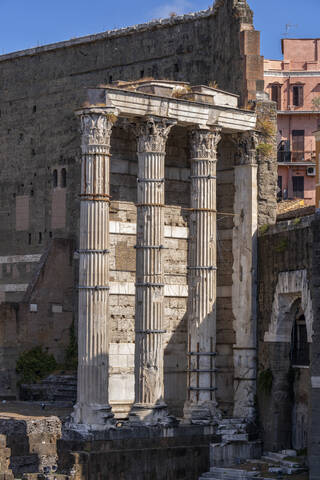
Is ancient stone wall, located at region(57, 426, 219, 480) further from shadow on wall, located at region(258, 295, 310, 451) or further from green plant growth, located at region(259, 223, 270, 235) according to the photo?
green plant growth, located at region(259, 223, 270, 235)

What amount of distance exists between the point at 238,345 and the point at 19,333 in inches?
431

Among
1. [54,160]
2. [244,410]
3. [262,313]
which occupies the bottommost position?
[244,410]

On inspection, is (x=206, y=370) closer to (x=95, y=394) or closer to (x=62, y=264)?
(x=95, y=394)

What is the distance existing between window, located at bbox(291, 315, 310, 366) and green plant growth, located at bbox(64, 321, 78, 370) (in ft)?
38.9

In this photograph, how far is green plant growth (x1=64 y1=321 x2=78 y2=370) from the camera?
1703 inches

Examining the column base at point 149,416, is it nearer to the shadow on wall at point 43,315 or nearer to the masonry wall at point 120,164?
the masonry wall at point 120,164

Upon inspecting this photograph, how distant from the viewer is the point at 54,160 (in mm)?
49531

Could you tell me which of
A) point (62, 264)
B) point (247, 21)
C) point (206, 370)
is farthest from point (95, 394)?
point (62, 264)

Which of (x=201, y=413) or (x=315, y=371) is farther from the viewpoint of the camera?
(x=201, y=413)

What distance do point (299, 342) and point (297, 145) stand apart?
2113cm

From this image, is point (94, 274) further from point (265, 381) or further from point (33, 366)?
point (33, 366)

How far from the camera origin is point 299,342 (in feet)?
108

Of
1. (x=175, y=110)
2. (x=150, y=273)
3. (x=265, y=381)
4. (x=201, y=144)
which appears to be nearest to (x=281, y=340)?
(x=265, y=381)

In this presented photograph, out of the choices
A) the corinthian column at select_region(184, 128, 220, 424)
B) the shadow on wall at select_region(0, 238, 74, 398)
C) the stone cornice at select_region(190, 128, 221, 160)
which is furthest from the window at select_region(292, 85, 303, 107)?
the stone cornice at select_region(190, 128, 221, 160)
